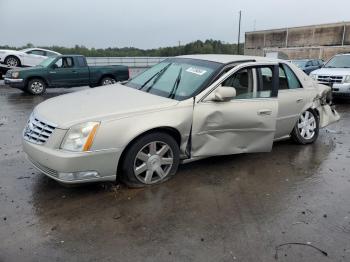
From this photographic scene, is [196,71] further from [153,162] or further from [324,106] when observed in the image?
[324,106]

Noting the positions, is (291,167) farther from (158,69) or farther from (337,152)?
(158,69)

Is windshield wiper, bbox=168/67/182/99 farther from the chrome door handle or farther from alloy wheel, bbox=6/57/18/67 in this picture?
alloy wheel, bbox=6/57/18/67

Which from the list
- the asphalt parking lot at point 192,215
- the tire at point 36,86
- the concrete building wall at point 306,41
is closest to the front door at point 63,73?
the tire at point 36,86

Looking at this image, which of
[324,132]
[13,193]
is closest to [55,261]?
[13,193]

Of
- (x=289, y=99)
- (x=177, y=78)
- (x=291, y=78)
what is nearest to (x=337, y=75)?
(x=291, y=78)

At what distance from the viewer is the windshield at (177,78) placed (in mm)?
4738

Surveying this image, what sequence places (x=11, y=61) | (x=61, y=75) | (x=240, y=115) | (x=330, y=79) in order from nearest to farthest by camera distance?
(x=240, y=115) < (x=330, y=79) < (x=61, y=75) < (x=11, y=61)

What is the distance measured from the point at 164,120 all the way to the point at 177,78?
1.03 meters

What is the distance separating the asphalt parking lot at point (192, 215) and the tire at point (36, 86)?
840 cm

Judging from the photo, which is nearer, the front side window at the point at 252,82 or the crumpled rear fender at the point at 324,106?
the front side window at the point at 252,82

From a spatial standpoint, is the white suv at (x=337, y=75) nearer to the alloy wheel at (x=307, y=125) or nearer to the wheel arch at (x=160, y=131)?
the alloy wheel at (x=307, y=125)

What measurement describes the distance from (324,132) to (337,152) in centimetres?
147

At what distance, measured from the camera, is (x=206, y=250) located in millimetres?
3180

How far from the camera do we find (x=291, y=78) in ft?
19.2
